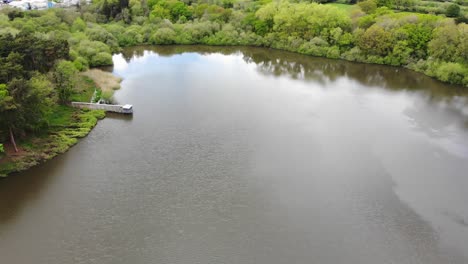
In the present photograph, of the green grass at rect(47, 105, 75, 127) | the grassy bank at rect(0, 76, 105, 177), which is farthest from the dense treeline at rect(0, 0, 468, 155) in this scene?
the grassy bank at rect(0, 76, 105, 177)

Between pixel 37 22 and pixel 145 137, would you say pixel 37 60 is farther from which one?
pixel 37 22

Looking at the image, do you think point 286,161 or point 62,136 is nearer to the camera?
point 286,161

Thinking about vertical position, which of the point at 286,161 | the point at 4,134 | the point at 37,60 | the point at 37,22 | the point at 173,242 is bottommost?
the point at 173,242

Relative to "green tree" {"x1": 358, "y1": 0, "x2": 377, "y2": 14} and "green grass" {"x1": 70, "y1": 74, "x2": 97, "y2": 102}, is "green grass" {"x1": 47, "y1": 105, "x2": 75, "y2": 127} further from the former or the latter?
"green tree" {"x1": 358, "y1": 0, "x2": 377, "y2": 14}

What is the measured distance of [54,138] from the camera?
29562mm

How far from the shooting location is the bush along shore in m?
28.1

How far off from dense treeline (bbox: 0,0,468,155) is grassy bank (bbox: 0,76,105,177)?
1.05m

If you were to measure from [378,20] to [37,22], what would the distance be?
42.4 m

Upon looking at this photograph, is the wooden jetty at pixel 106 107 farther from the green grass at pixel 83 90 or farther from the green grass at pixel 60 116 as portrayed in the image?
the green grass at pixel 83 90

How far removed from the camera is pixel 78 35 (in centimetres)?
4866

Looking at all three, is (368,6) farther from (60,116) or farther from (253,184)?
(60,116)

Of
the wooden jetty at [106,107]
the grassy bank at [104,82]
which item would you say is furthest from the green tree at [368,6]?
the wooden jetty at [106,107]

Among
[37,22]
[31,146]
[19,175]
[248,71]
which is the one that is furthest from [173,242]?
[37,22]

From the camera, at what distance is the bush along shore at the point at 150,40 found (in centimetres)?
2808
